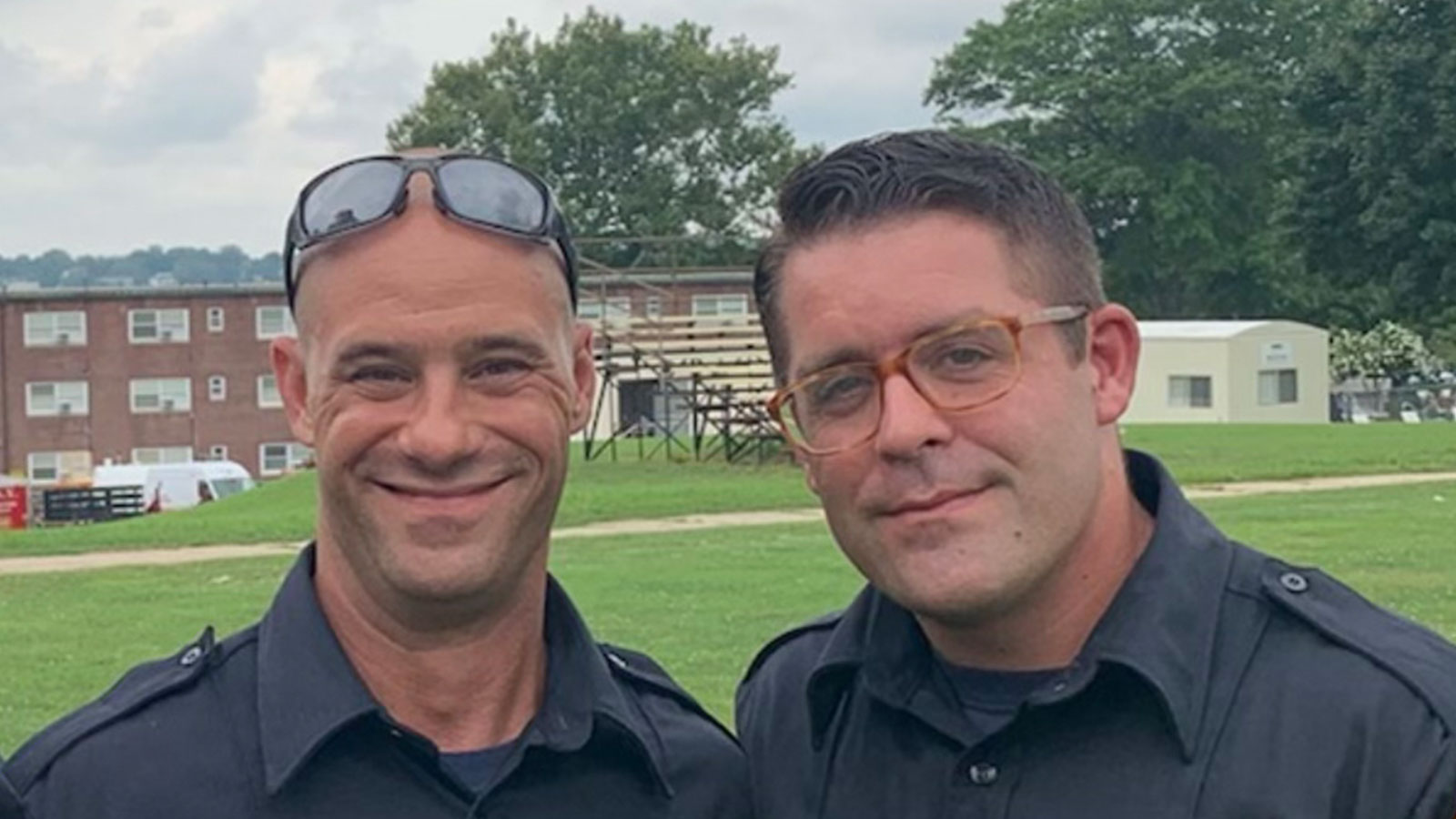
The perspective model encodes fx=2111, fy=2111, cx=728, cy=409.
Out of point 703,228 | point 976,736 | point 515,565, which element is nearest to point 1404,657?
point 976,736

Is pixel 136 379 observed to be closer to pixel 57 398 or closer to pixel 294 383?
pixel 57 398

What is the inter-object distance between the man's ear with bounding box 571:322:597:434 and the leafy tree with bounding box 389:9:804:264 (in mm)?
65753

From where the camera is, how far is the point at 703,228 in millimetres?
69500

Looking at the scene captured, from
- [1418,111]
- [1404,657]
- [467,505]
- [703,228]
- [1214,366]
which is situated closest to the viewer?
[1404,657]

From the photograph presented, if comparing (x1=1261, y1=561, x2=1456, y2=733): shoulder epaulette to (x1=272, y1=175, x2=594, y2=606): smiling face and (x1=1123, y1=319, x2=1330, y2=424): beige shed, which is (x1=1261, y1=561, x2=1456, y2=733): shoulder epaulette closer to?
(x1=272, y1=175, x2=594, y2=606): smiling face

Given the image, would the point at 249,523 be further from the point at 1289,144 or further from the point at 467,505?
the point at 1289,144

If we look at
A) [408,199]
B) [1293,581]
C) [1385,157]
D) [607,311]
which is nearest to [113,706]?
[408,199]

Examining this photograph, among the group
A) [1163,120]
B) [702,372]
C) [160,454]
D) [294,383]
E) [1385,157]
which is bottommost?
[160,454]

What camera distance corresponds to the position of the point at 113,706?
3168 mm

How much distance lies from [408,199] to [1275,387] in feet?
171

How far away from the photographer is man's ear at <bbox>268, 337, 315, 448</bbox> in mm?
3355

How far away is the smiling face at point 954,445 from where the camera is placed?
10.4ft

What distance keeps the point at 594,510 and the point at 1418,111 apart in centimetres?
2306

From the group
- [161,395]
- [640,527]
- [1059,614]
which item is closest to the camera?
[1059,614]
